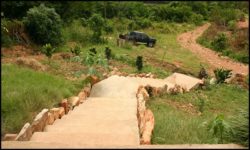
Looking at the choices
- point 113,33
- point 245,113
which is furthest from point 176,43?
point 245,113

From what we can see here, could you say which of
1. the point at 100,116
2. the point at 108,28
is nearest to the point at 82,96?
the point at 100,116

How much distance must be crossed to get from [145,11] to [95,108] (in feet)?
75.3

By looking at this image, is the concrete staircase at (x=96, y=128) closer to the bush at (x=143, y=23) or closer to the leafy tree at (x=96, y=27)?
the leafy tree at (x=96, y=27)

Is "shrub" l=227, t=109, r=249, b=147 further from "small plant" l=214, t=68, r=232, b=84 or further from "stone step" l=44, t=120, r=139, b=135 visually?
"small plant" l=214, t=68, r=232, b=84

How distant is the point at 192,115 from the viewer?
905 cm

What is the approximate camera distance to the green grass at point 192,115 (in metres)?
5.64

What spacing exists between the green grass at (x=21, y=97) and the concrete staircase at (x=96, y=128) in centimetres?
25

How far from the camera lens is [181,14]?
29.8 m

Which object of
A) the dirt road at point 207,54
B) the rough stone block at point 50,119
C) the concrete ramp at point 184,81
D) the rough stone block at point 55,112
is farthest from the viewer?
the dirt road at point 207,54

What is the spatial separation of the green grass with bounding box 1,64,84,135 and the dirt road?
978 cm

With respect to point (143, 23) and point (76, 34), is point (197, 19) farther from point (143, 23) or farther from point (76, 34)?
point (76, 34)

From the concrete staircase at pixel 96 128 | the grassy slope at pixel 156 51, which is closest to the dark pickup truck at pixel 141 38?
the grassy slope at pixel 156 51

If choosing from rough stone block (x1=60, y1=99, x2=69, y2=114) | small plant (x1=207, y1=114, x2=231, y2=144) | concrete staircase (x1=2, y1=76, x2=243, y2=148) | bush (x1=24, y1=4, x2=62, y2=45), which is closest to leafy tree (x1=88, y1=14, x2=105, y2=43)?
bush (x1=24, y1=4, x2=62, y2=45)

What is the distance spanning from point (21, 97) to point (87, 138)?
0.77 meters
